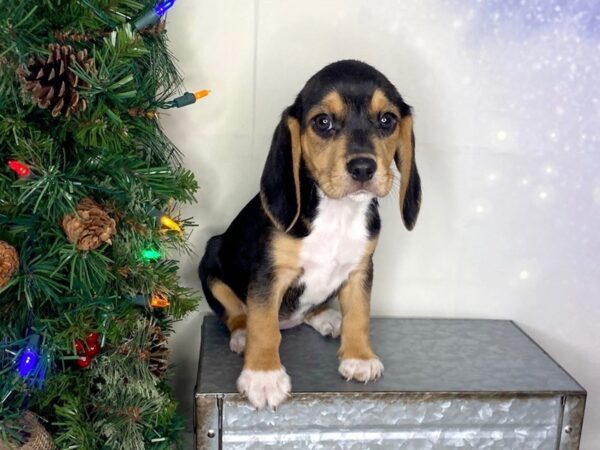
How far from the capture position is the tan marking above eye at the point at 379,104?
180cm

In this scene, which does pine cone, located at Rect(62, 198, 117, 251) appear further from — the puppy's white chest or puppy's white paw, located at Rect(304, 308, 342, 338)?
puppy's white paw, located at Rect(304, 308, 342, 338)

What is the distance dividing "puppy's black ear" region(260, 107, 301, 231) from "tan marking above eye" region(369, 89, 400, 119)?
218 millimetres

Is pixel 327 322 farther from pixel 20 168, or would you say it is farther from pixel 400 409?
pixel 20 168

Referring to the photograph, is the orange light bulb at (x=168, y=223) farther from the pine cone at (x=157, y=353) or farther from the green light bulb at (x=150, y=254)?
the pine cone at (x=157, y=353)

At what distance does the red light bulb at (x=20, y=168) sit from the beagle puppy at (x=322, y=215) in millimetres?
670

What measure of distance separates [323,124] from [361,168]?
0.21m

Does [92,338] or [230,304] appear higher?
[92,338]

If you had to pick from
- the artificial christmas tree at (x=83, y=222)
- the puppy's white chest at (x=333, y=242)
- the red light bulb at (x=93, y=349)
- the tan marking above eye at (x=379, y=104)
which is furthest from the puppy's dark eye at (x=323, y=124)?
the red light bulb at (x=93, y=349)

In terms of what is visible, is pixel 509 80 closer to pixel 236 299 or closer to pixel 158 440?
pixel 236 299

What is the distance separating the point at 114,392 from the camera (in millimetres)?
1747

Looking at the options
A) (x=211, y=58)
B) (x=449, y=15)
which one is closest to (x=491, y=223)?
(x=449, y=15)

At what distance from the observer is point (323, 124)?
1800mm

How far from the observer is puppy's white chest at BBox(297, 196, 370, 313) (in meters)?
1.93

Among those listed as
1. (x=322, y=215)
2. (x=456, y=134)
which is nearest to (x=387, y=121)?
(x=322, y=215)
